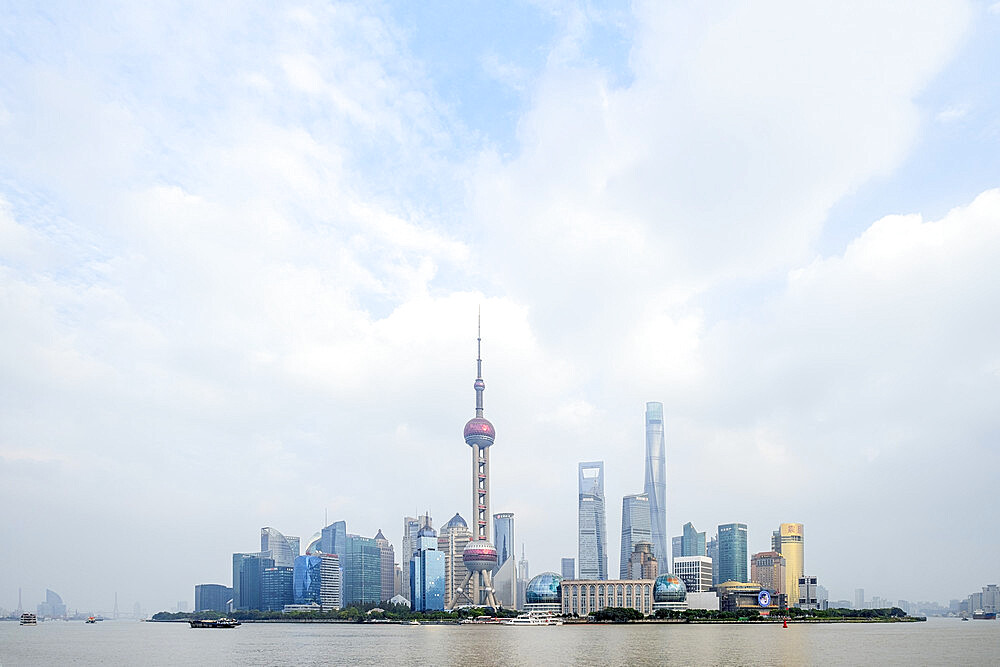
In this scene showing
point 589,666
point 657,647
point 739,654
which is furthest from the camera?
point 657,647

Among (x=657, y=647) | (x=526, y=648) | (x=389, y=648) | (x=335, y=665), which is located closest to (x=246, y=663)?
→ (x=335, y=665)

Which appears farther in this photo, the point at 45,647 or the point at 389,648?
the point at 45,647

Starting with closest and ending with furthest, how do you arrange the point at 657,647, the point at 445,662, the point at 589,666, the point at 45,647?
the point at 589,666 < the point at 445,662 < the point at 657,647 < the point at 45,647

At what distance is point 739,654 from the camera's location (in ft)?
383

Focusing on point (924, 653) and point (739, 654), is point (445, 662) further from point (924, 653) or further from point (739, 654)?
point (924, 653)

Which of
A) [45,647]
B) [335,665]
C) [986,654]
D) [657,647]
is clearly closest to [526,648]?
[657,647]

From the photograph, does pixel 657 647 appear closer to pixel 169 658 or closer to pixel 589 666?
pixel 589 666

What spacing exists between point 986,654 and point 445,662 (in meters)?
72.5

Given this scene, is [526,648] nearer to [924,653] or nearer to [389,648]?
[389,648]

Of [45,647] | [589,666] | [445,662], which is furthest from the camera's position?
[45,647]

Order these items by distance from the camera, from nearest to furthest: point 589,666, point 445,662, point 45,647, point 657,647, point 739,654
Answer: point 589,666
point 445,662
point 739,654
point 657,647
point 45,647

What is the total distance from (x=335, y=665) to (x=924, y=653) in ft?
257

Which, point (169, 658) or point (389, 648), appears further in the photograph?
point (389, 648)

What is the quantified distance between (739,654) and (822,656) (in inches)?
402
